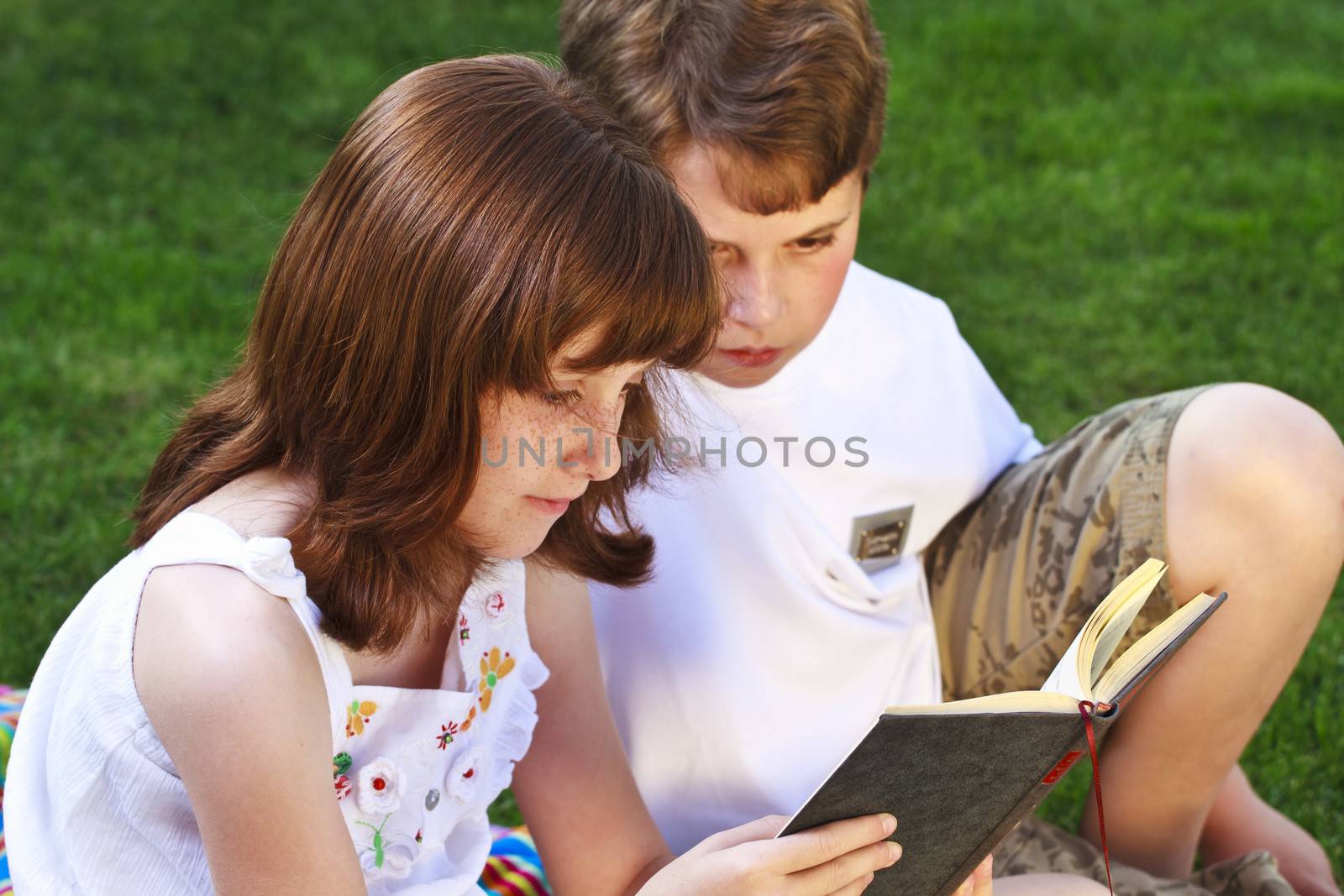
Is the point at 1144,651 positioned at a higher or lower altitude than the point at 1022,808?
higher

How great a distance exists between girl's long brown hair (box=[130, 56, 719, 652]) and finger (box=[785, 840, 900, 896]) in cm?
47

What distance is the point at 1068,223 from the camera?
3.92 m

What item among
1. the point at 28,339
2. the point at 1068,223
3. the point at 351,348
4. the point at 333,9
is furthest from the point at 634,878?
the point at 333,9

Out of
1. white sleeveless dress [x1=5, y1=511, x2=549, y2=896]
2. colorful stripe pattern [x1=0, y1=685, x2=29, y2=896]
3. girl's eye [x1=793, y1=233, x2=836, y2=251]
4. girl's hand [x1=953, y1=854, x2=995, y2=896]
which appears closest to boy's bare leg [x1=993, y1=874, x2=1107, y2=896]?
girl's hand [x1=953, y1=854, x2=995, y2=896]

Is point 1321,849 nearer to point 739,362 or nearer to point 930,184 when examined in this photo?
point 739,362

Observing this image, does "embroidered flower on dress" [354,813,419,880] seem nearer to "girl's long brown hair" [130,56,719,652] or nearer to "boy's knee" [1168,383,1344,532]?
"girl's long brown hair" [130,56,719,652]

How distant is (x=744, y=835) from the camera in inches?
62.1

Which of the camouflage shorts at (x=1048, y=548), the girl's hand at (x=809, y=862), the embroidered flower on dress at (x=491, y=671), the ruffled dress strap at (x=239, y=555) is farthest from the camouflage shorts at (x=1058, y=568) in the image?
the ruffled dress strap at (x=239, y=555)

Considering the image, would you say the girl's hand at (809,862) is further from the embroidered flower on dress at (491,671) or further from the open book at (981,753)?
the embroidered flower on dress at (491,671)

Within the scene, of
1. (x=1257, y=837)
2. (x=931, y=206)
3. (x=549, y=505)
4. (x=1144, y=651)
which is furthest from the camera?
(x=931, y=206)

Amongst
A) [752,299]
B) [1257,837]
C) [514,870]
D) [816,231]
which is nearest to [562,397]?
[752,299]

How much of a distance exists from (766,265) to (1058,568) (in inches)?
22.0

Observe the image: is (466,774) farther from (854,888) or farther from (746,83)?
(746,83)

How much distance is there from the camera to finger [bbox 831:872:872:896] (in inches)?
56.7
